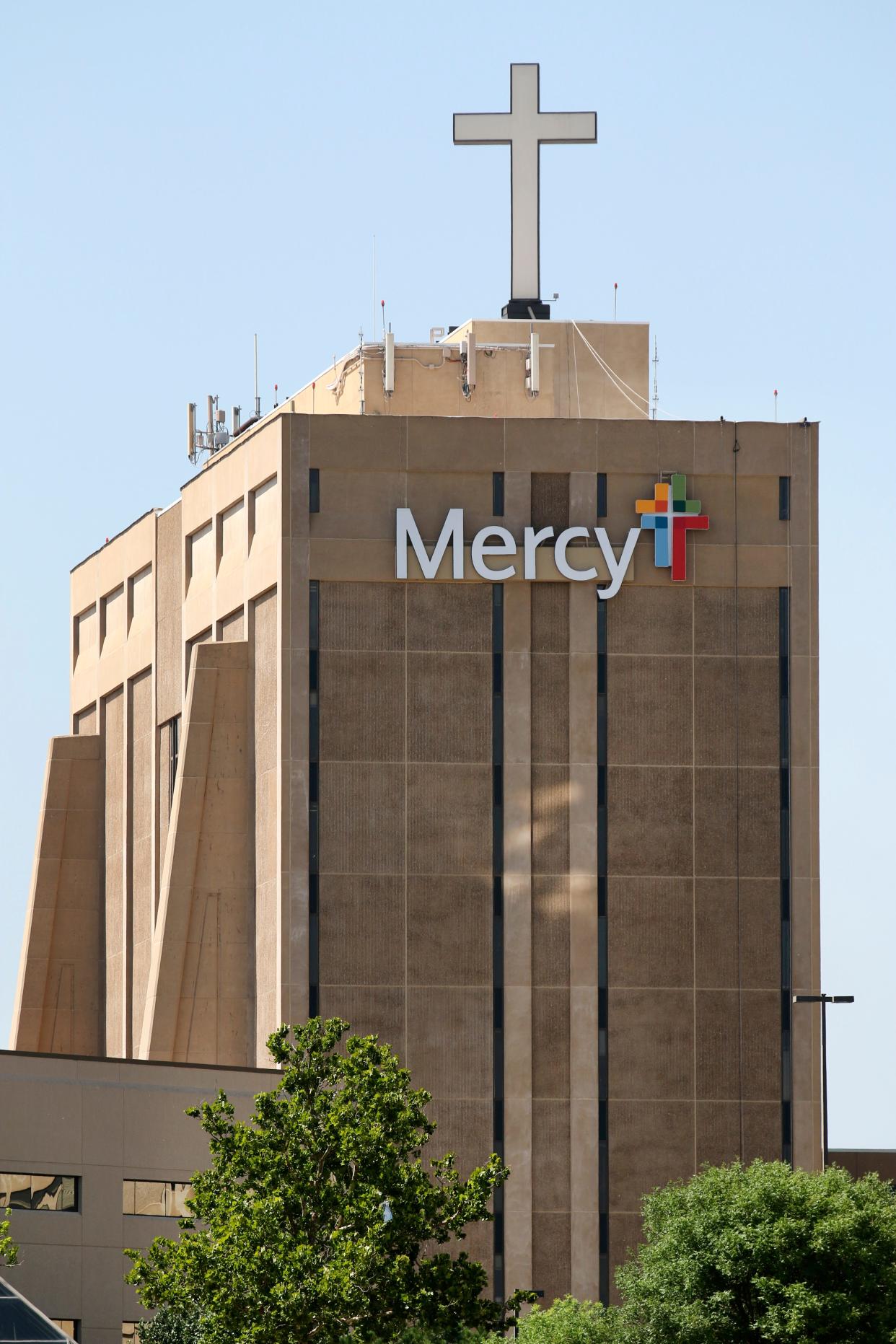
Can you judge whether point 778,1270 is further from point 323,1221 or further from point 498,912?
point 498,912

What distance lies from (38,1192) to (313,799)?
15666mm

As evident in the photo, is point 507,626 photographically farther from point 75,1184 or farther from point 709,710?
point 75,1184

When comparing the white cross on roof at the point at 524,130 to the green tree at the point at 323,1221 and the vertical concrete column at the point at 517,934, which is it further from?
the green tree at the point at 323,1221

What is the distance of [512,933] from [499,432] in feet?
44.2

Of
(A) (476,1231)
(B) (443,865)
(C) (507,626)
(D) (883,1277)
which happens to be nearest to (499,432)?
(C) (507,626)

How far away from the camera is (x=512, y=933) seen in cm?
7694

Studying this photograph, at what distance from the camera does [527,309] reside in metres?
87.9

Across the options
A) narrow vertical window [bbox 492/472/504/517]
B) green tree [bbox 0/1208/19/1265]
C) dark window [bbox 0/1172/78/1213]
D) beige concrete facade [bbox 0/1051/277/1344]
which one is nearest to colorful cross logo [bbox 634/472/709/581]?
narrow vertical window [bbox 492/472/504/517]

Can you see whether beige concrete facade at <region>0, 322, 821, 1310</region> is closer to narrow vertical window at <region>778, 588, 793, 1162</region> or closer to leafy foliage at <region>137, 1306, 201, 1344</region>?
narrow vertical window at <region>778, 588, 793, 1162</region>

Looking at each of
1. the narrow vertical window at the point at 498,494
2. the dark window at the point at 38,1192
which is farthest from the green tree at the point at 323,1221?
the narrow vertical window at the point at 498,494

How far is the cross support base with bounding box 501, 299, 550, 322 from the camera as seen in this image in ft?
288

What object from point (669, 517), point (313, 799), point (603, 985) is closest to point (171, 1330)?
point (313, 799)

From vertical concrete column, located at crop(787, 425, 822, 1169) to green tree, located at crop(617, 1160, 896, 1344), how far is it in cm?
1160

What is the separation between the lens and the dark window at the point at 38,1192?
64.3 meters
